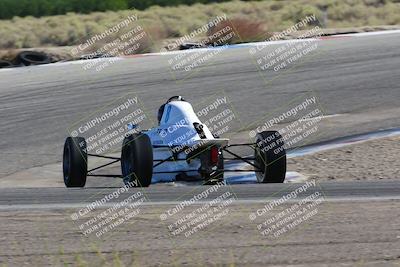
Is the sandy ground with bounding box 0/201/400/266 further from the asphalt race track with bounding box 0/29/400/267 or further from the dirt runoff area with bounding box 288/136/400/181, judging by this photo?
the dirt runoff area with bounding box 288/136/400/181

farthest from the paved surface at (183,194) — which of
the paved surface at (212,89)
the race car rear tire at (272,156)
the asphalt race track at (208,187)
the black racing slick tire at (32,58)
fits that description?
the black racing slick tire at (32,58)

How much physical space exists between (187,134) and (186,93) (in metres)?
8.79

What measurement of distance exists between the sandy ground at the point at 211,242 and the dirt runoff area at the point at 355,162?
486cm

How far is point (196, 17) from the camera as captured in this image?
122ft

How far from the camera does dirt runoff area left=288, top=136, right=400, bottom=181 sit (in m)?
13.4

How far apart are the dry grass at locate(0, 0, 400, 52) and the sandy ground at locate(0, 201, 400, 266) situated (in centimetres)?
2058

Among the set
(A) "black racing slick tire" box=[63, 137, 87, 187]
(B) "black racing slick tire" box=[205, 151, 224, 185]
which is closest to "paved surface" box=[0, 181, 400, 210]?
(B) "black racing slick tire" box=[205, 151, 224, 185]

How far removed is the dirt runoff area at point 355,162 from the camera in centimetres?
1342

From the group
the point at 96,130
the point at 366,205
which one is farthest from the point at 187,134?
the point at 96,130

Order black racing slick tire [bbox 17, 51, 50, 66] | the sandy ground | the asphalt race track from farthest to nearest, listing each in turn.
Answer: black racing slick tire [bbox 17, 51, 50, 66] → the asphalt race track → the sandy ground

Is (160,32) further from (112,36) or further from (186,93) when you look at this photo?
(186,93)

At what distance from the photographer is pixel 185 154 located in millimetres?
11945

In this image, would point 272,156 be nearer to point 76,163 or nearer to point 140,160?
point 140,160

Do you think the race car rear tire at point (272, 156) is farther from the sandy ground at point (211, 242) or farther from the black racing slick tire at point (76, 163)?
the sandy ground at point (211, 242)
